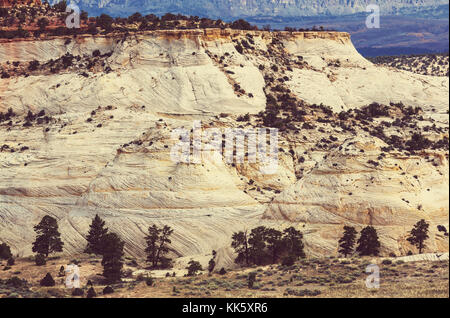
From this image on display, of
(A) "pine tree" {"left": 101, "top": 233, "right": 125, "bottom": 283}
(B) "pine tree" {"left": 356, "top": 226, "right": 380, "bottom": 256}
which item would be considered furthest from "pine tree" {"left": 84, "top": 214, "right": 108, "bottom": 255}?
(B) "pine tree" {"left": 356, "top": 226, "right": 380, "bottom": 256}

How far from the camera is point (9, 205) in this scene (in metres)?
77.4

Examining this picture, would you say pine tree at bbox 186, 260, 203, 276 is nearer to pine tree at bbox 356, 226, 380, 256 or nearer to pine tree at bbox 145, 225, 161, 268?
pine tree at bbox 145, 225, 161, 268

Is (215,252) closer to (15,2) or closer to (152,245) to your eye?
(152,245)

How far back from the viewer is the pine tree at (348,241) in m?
61.5

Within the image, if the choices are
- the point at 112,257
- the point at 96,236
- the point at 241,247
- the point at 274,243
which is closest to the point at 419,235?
the point at 274,243

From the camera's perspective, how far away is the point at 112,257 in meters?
62.6

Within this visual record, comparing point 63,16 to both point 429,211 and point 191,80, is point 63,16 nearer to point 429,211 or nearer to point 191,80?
point 191,80

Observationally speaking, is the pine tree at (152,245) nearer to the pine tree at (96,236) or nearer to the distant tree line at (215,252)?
the distant tree line at (215,252)

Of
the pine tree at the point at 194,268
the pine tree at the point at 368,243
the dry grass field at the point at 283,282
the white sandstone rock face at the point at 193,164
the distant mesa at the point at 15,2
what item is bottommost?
the dry grass field at the point at 283,282

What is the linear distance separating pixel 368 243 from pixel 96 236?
58.4 feet

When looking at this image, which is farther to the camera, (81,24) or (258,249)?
(81,24)

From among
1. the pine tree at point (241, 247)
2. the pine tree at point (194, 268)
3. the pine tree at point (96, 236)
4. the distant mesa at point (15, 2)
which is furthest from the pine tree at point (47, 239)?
the distant mesa at point (15, 2)

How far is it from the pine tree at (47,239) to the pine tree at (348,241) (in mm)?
18439
